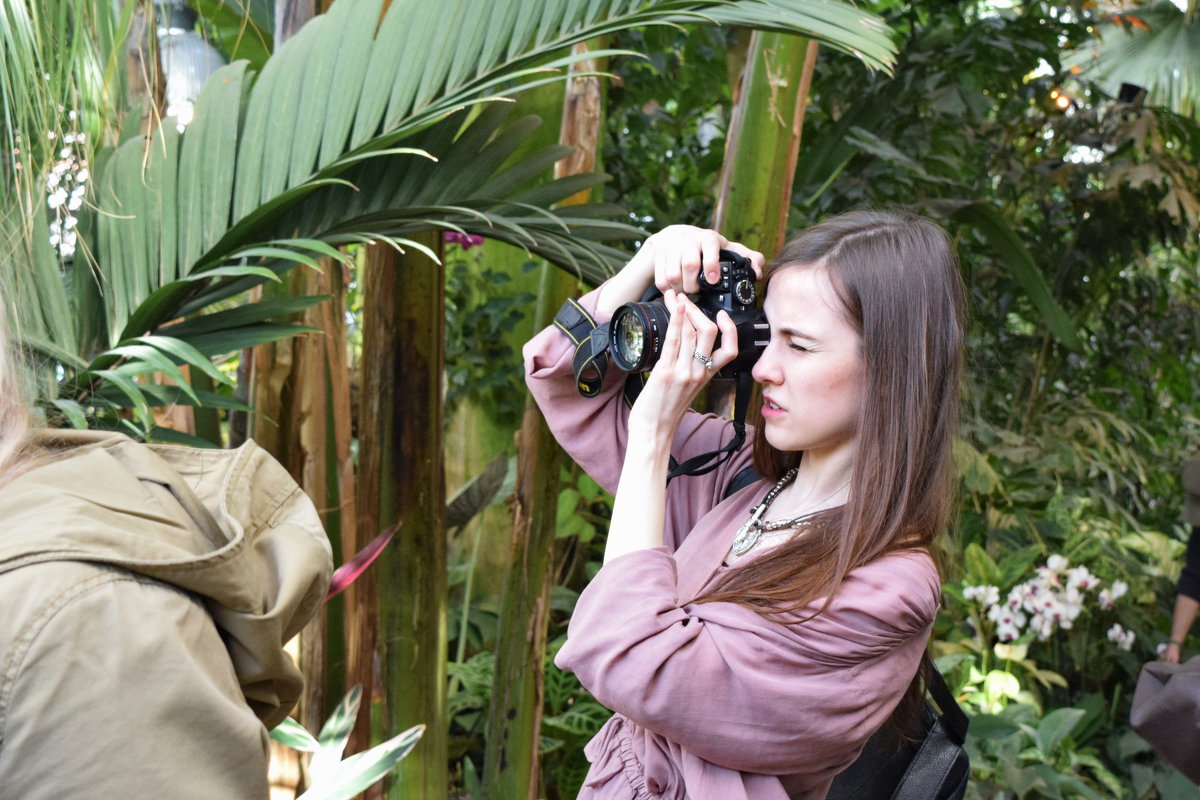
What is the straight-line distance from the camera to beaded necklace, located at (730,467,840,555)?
3.45 feet

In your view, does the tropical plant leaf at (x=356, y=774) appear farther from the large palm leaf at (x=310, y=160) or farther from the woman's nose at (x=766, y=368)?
the woman's nose at (x=766, y=368)

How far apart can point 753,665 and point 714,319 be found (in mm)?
355

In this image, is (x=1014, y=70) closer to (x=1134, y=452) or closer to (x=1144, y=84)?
(x=1144, y=84)

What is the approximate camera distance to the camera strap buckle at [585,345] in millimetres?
1139

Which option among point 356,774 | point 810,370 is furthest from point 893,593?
point 356,774

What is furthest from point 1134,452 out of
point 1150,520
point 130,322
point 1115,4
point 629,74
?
point 130,322

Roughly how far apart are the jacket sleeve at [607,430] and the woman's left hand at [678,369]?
0.64 ft

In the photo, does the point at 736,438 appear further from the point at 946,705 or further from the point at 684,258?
the point at 946,705

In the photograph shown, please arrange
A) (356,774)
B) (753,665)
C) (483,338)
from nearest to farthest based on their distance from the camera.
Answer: (753,665)
(356,774)
(483,338)

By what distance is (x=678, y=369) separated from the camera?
101 centimetres

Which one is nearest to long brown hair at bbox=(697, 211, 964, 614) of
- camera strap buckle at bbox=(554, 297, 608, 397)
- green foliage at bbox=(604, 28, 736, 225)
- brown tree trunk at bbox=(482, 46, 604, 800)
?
camera strap buckle at bbox=(554, 297, 608, 397)

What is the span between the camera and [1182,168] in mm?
2846

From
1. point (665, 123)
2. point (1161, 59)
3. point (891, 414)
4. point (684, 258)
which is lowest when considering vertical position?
point (891, 414)

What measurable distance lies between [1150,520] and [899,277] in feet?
9.67
